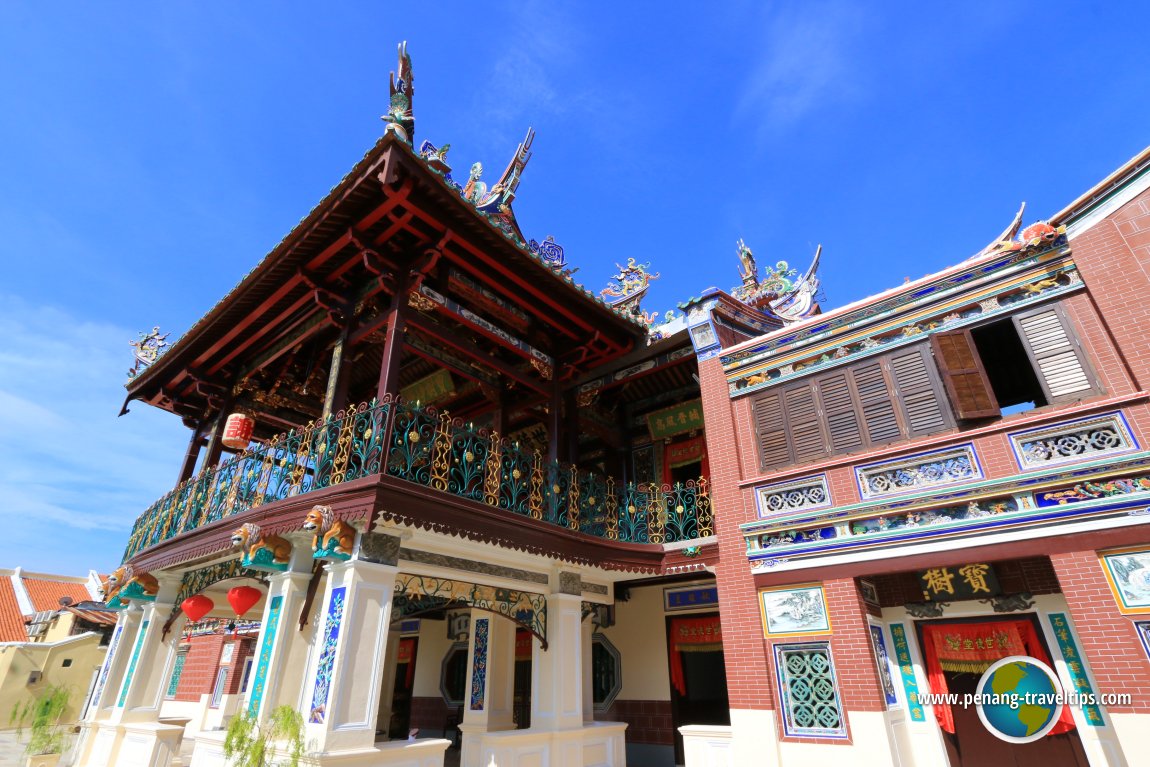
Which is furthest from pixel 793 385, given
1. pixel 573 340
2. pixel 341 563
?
pixel 341 563

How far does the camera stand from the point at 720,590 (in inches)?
316

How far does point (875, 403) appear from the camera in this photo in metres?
7.48

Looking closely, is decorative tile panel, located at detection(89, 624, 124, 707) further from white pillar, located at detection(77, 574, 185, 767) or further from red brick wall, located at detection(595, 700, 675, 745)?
red brick wall, located at detection(595, 700, 675, 745)

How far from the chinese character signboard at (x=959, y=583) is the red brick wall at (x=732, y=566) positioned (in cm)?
199

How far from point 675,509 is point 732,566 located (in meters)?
1.72

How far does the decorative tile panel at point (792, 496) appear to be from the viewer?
24.5 ft

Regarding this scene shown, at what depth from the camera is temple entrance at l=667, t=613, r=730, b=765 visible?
32.4 ft

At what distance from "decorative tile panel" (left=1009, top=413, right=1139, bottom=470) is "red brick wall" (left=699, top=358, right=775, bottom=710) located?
3114mm

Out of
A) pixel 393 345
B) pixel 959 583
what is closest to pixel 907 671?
pixel 959 583

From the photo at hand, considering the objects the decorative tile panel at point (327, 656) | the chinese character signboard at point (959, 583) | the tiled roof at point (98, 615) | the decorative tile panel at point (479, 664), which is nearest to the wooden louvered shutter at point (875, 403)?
the chinese character signboard at point (959, 583)

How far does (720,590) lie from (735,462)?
1770 millimetres

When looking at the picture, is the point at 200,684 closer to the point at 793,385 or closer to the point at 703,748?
the point at 703,748

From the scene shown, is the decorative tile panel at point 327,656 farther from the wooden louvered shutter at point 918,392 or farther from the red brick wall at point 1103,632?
the red brick wall at point 1103,632

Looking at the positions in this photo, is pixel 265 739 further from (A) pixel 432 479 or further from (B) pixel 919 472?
(B) pixel 919 472
